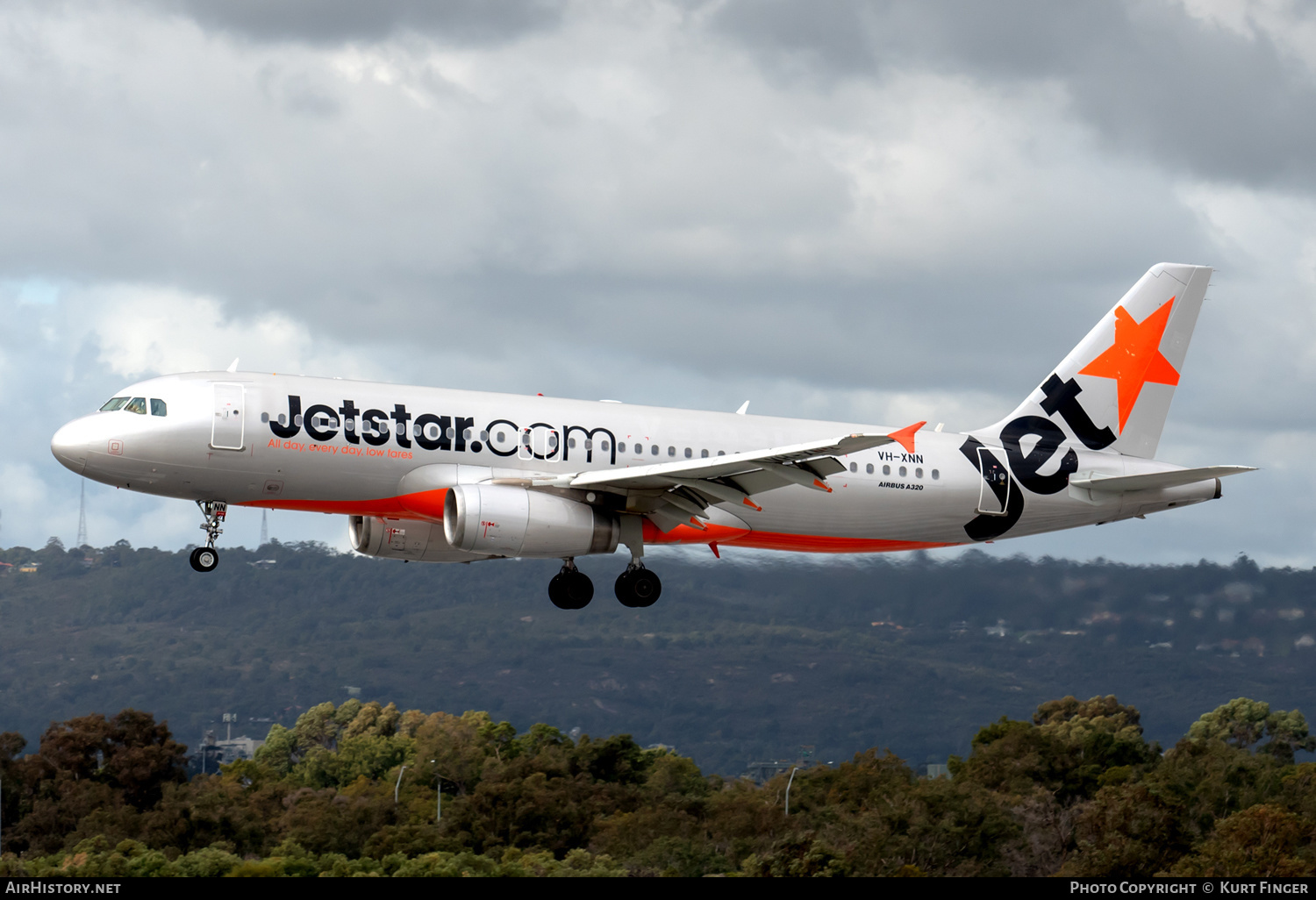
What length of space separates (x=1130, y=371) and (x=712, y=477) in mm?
15619

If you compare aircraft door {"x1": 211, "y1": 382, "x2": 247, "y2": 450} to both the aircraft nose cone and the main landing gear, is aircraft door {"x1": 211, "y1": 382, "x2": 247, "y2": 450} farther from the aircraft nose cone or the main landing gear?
the main landing gear

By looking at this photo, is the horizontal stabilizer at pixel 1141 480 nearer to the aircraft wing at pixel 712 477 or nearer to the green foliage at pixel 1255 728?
the aircraft wing at pixel 712 477

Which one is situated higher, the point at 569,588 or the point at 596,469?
the point at 596,469

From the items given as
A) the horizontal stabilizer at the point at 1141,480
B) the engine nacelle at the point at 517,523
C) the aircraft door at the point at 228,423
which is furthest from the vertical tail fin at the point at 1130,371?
the aircraft door at the point at 228,423

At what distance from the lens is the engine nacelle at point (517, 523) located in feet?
114

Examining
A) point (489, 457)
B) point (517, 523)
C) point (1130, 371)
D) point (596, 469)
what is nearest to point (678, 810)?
point (1130, 371)

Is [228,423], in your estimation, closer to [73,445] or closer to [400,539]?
[73,445]

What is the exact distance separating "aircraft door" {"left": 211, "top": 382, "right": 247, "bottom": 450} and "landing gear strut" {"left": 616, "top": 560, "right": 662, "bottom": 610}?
9.62 m

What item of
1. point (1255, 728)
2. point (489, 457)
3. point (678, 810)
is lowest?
point (678, 810)

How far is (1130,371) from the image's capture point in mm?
44844

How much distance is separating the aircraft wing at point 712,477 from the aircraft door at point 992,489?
7014 mm

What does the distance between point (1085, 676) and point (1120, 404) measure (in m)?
75.2

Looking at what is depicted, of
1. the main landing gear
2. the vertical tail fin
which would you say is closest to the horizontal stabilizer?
the vertical tail fin

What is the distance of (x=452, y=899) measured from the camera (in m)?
61.7
